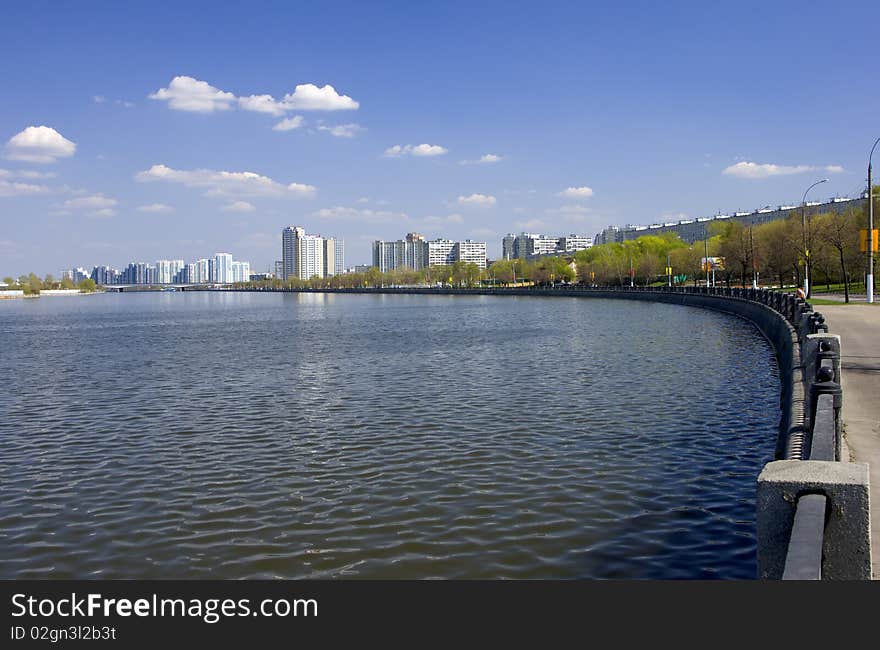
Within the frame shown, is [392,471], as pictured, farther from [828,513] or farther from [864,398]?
[828,513]

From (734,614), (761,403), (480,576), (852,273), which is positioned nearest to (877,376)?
(761,403)

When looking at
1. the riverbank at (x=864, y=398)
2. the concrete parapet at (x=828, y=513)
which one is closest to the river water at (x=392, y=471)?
the riverbank at (x=864, y=398)

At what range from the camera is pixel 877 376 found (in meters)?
16.0

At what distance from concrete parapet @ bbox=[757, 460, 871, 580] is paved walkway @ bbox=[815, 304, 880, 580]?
1713mm

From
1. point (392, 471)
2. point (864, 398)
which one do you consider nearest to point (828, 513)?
point (392, 471)

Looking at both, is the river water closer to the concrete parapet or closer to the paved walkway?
the paved walkway

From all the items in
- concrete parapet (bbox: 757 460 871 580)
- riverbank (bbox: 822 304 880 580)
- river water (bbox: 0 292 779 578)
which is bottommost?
river water (bbox: 0 292 779 578)

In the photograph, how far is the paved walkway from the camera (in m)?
7.97

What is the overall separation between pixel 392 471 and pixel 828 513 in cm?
971

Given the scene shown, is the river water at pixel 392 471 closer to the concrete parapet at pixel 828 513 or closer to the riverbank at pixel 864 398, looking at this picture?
the riverbank at pixel 864 398

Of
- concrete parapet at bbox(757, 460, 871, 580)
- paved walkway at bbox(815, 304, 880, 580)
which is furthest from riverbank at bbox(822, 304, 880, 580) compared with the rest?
concrete parapet at bbox(757, 460, 871, 580)

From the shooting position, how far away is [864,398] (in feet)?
44.3

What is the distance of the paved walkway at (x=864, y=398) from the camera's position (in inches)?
314

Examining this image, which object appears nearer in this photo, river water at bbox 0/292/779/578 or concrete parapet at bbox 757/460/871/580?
concrete parapet at bbox 757/460/871/580
